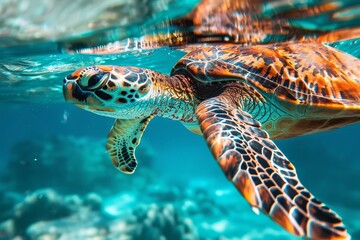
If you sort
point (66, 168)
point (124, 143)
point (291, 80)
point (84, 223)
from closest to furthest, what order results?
point (291, 80) → point (124, 143) → point (84, 223) → point (66, 168)

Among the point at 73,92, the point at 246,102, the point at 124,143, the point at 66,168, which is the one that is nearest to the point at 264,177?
the point at 246,102

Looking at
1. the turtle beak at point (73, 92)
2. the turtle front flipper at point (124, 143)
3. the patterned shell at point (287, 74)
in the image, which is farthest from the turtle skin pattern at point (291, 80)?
the turtle beak at point (73, 92)

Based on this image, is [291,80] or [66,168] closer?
[291,80]

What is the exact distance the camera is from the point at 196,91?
4.17m

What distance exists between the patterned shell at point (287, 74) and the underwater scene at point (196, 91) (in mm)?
20

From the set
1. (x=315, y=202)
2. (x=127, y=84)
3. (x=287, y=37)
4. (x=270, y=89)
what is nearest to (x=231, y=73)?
(x=270, y=89)

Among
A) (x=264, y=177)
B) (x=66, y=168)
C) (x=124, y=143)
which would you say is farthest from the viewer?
(x=66, y=168)

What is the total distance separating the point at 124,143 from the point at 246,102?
81.2 inches

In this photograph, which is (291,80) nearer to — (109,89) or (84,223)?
(109,89)

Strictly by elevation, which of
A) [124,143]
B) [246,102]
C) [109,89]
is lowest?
[124,143]

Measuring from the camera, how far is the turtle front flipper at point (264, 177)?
77.5 inches

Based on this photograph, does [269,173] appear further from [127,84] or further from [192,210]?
[192,210]

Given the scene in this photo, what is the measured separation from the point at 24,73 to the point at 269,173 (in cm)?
1137

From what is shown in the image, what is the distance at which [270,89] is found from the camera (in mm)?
3701
